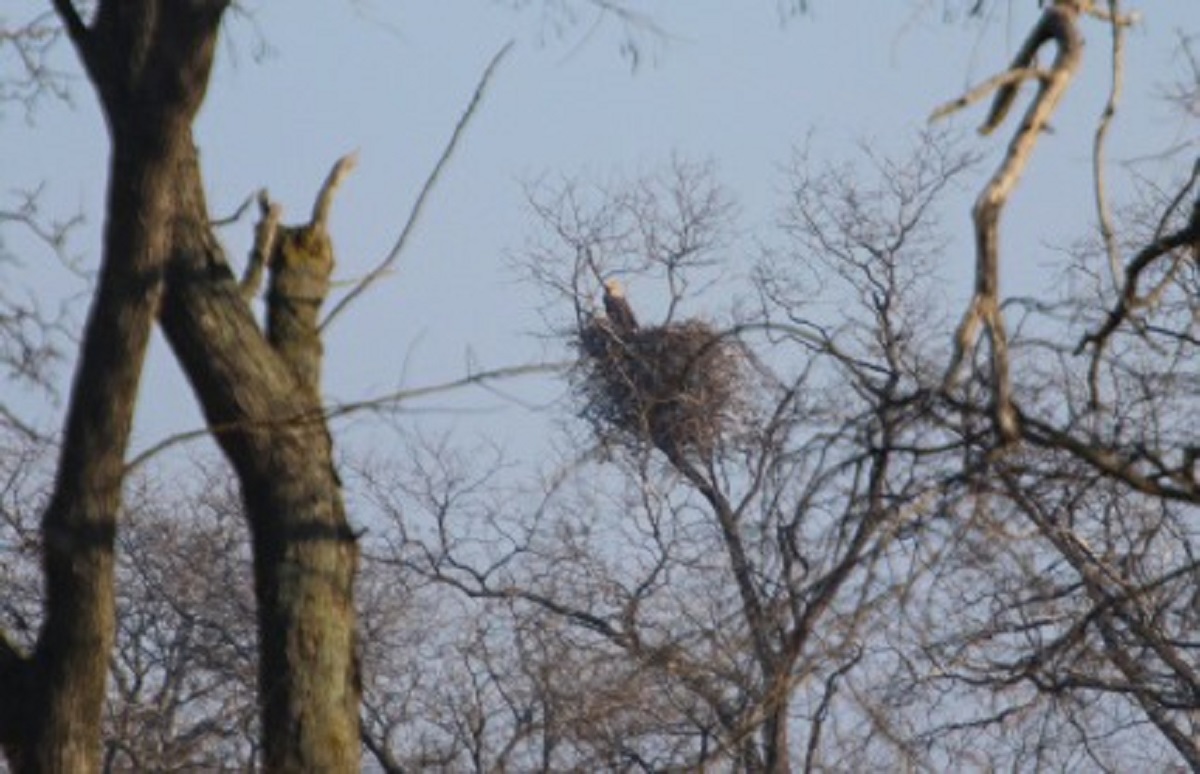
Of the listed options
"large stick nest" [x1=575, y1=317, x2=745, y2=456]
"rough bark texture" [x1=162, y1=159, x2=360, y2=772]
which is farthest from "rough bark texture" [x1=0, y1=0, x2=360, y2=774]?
"large stick nest" [x1=575, y1=317, x2=745, y2=456]

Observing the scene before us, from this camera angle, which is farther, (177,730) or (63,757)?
(177,730)

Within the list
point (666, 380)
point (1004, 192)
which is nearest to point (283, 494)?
point (1004, 192)

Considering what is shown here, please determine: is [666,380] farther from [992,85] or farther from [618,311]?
[992,85]

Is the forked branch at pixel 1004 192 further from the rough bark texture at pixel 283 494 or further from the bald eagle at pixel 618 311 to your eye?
the bald eagle at pixel 618 311

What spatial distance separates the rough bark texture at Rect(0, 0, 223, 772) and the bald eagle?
1779 cm

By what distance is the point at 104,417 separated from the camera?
575 centimetres

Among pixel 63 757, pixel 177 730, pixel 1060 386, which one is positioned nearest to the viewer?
pixel 63 757

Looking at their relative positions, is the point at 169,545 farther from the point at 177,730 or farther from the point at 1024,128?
the point at 1024,128

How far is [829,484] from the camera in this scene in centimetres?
501

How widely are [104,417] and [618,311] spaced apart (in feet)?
61.5

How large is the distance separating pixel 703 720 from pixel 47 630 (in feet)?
37.3

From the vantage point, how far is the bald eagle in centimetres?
2403

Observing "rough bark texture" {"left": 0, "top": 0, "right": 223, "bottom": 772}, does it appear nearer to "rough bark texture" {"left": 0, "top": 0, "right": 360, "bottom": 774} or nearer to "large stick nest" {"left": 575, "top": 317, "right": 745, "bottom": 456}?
"rough bark texture" {"left": 0, "top": 0, "right": 360, "bottom": 774}

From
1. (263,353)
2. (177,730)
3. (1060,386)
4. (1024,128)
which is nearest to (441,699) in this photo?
(177,730)
